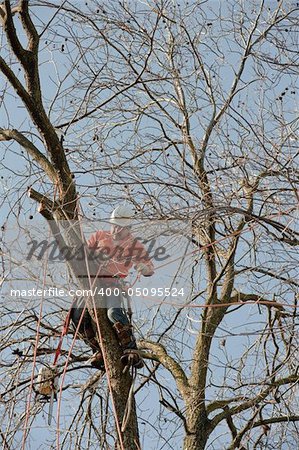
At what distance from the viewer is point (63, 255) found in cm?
550

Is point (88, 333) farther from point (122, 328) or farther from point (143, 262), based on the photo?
point (143, 262)

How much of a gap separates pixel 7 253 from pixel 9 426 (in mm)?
1234

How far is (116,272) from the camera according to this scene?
532 cm

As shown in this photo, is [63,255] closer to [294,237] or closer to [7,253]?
[7,253]

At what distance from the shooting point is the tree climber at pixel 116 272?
5201 millimetres

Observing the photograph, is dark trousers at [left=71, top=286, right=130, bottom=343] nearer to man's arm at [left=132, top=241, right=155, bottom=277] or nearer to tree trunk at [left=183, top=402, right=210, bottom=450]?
man's arm at [left=132, top=241, right=155, bottom=277]

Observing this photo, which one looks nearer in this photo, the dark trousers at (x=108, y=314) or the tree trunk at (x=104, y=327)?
the tree trunk at (x=104, y=327)

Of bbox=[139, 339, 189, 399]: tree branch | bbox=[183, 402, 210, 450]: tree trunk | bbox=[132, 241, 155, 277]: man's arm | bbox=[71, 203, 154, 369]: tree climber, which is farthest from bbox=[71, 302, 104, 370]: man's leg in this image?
bbox=[139, 339, 189, 399]: tree branch

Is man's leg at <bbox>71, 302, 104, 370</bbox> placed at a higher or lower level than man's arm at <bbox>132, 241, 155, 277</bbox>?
lower

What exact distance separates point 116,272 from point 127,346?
57 cm

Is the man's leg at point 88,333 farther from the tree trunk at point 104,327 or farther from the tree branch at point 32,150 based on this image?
the tree branch at point 32,150

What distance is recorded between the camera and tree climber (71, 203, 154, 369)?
520 cm

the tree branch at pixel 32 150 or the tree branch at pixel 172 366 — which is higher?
the tree branch at pixel 32 150

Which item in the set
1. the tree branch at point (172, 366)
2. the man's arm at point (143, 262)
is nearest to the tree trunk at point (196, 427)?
the tree branch at point (172, 366)
